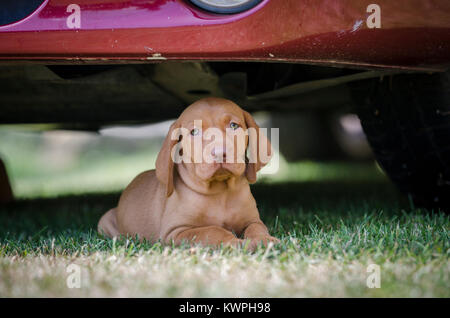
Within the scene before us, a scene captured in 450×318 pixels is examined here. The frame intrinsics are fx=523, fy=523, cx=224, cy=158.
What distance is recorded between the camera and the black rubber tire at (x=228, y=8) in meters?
2.19

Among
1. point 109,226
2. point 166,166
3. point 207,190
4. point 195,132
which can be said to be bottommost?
point 109,226

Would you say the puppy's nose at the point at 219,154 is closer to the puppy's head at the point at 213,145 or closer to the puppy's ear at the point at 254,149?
the puppy's head at the point at 213,145

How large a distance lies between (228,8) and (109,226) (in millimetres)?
1531

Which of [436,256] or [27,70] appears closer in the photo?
[436,256]

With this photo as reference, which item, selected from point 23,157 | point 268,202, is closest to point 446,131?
point 268,202

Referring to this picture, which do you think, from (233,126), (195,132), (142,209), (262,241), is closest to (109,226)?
(142,209)

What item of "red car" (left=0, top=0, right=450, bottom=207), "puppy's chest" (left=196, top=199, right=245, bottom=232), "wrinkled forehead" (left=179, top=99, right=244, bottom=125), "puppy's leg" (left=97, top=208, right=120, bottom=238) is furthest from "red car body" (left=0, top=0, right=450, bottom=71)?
"puppy's leg" (left=97, top=208, right=120, bottom=238)

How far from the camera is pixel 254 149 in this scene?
103 inches

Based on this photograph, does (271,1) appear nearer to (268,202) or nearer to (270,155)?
(270,155)

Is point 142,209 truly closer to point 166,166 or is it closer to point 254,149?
point 166,166

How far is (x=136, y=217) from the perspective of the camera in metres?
2.89

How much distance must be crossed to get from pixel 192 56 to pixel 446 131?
4.60 ft
